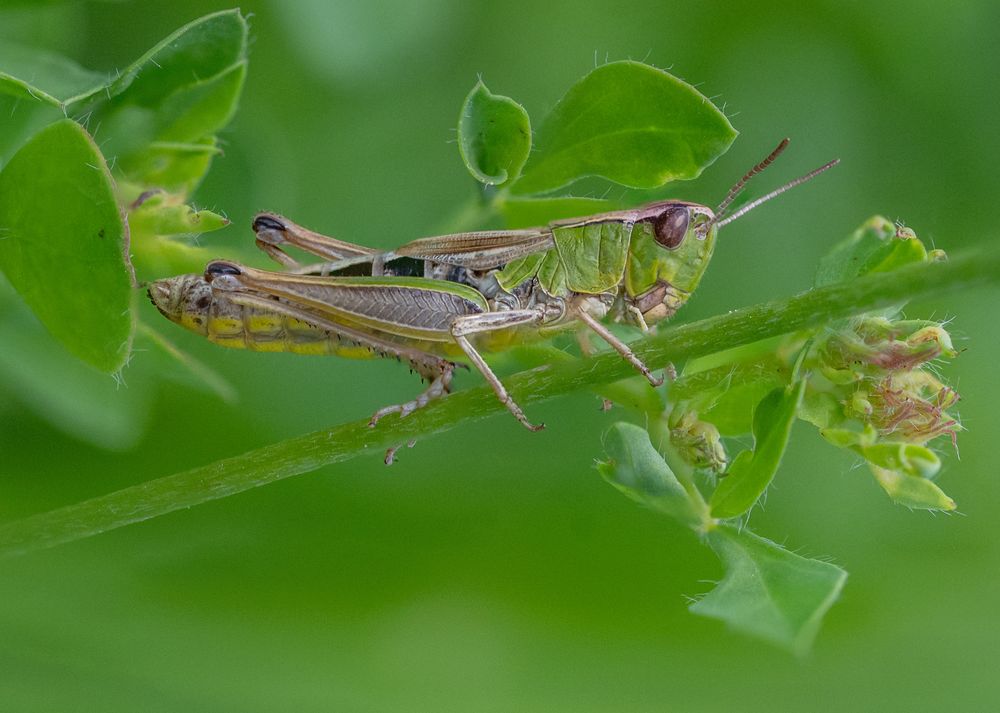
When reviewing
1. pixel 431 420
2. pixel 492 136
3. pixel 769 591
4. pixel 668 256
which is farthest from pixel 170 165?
pixel 769 591

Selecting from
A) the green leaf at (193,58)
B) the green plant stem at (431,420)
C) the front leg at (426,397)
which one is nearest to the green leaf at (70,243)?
the green plant stem at (431,420)

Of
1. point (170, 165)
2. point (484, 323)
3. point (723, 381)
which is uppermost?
point (170, 165)

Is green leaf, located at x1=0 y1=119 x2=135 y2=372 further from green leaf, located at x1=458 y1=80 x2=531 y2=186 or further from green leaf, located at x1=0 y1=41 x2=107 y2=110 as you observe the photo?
green leaf, located at x1=458 y1=80 x2=531 y2=186

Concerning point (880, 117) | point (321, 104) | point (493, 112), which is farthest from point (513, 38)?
point (493, 112)

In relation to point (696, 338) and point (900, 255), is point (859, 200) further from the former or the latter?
point (696, 338)

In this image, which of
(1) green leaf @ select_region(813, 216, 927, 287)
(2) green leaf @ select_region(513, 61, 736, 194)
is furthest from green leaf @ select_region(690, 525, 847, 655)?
(2) green leaf @ select_region(513, 61, 736, 194)

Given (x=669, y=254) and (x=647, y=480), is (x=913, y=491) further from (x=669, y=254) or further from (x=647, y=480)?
(x=669, y=254)
